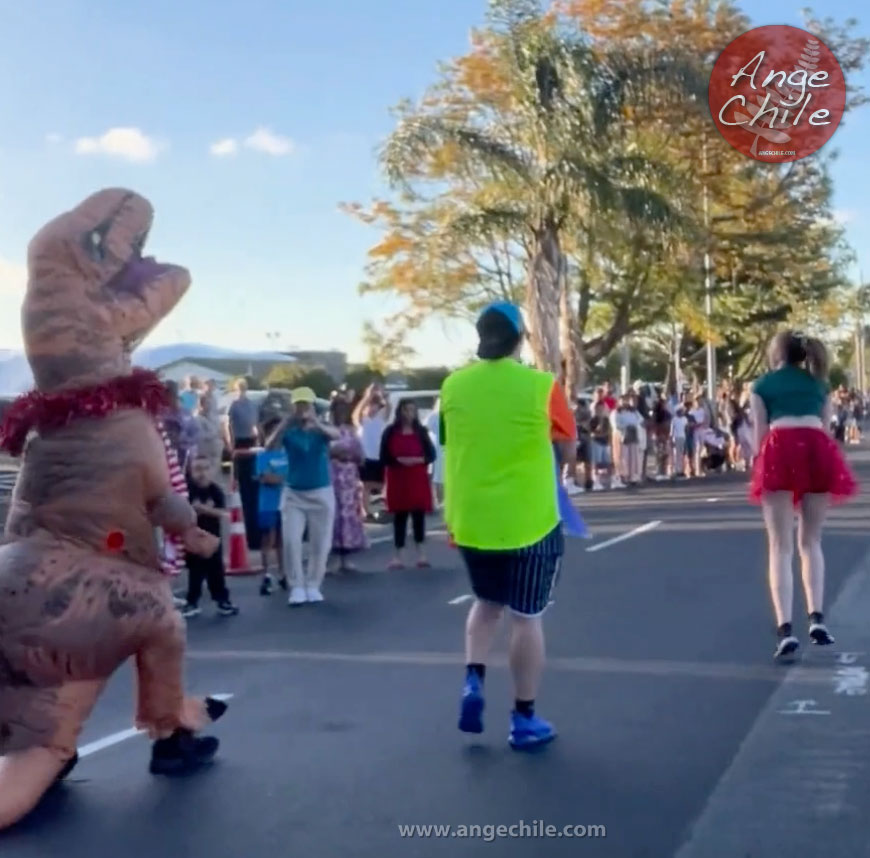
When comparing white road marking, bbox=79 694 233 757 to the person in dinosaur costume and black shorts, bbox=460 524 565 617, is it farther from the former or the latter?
black shorts, bbox=460 524 565 617

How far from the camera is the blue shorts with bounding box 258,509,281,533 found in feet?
40.5

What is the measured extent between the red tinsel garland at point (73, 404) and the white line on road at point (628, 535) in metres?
9.16

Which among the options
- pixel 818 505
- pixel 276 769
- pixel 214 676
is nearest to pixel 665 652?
pixel 818 505

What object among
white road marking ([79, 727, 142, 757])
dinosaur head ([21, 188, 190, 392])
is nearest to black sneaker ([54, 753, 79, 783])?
white road marking ([79, 727, 142, 757])

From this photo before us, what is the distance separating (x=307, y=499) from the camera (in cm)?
1142

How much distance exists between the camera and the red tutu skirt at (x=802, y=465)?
25.8 ft

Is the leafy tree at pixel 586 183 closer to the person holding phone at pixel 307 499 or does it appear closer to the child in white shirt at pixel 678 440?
the child in white shirt at pixel 678 440

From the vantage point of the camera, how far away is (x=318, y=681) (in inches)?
312

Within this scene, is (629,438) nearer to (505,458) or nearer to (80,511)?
(505,458)

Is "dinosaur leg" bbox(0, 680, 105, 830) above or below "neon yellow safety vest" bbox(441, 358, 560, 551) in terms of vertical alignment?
below

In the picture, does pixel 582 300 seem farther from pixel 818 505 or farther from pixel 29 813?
pixel 29 813

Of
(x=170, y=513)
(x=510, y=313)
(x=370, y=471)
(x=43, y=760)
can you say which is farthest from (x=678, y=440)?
(x=43, y=760)

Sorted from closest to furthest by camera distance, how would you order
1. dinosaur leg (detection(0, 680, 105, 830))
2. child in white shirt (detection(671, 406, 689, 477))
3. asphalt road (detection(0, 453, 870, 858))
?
asphalt road (detection(0, 453, 870, 858)), dinosaur leg (detection(0, 680, 105, 830)), child in white shirt (detection(671, 406, 689, 477))

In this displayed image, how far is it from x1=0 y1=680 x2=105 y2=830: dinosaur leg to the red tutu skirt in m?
3.94
